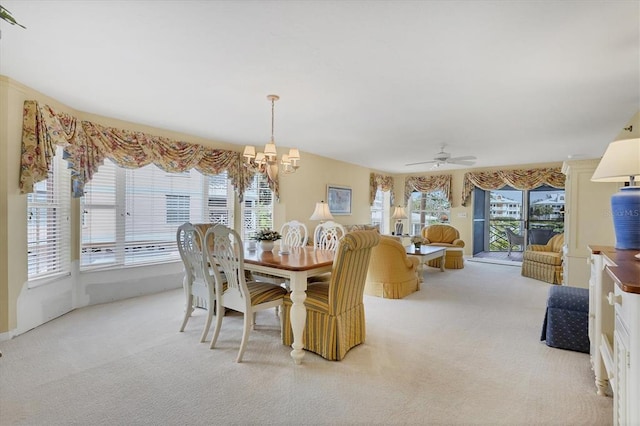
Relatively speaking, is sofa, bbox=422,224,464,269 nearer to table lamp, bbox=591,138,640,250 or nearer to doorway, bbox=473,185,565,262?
doorway, bbox=473,185,565,262

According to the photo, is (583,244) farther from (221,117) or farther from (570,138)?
(221,117)

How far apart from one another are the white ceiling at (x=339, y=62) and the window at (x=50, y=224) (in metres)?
0.91

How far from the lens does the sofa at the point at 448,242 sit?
265 inches

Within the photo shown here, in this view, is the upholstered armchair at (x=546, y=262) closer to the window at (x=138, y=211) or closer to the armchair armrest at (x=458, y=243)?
the armchair armrest at (x=458, y=243)

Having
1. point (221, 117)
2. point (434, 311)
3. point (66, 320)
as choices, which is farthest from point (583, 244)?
point (66, 320)

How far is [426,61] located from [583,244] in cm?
316

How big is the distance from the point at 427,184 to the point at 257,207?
205 inches

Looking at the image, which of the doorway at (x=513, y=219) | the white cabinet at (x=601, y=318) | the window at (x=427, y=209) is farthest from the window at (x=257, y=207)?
the doorway at (x=513, y=219)

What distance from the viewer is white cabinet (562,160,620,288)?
12.3 feet

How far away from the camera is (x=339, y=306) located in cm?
269

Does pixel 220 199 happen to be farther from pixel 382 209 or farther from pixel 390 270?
pixel 382 209

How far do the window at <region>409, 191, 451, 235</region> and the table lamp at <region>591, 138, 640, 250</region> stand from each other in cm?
679

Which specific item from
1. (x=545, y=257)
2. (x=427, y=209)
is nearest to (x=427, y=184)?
(x=427, y=209)

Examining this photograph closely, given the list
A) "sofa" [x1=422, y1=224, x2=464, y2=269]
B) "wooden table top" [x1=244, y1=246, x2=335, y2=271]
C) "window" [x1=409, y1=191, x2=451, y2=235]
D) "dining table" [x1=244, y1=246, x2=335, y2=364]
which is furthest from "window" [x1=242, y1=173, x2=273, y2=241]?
"window" [x1=409, y1=191, x2=451, y2=235]
